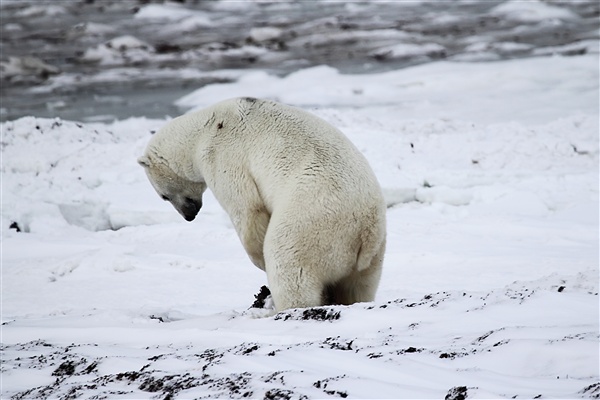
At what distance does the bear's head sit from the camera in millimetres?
4480

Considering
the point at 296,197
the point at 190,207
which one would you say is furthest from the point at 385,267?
the point at 296,197

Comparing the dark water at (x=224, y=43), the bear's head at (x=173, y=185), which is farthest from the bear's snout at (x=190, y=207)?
the dark water at (x=224, y=43)

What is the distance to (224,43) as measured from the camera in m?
18.3

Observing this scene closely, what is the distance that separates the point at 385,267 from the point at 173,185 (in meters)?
1.88

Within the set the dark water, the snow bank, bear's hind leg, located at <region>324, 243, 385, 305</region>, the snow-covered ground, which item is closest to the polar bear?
bear's hind leg, located at <region>324, 243, 385, 305</region>

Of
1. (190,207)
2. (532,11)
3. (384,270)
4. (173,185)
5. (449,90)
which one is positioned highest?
(532,11)

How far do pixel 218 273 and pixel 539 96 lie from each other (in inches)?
285

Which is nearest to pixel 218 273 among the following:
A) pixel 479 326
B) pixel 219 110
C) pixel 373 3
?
pixel 219 110

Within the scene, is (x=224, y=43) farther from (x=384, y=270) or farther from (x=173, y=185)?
(x=173, y=185)

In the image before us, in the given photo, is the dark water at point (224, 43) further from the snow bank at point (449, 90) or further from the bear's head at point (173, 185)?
the bear's head at point (173, 185)

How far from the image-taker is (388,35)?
17953 mm

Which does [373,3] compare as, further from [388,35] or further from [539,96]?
[539,96]

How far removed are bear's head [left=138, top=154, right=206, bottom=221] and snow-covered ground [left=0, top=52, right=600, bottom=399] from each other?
644 millimetres

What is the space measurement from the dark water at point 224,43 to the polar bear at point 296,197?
8064 mm
